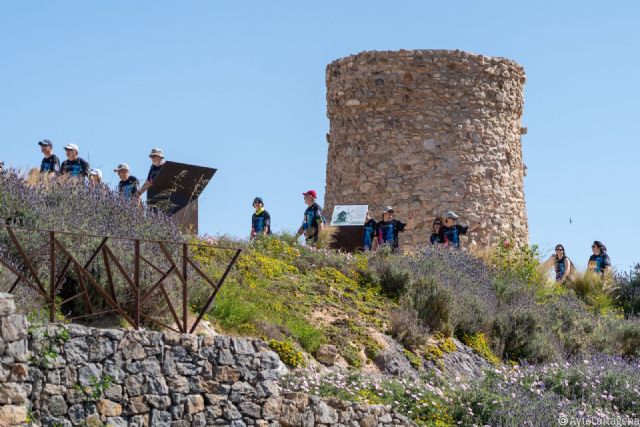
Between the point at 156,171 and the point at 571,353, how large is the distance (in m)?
6.51

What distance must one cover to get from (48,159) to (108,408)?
23.9 ft

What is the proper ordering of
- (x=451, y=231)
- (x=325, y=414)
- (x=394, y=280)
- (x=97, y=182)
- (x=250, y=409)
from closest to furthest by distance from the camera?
1. (x=250, y=409)
2. (x=325, y=414)
3. (x=97, y=182)
4. (x=394, y=280)
5. (x=451, y=231)

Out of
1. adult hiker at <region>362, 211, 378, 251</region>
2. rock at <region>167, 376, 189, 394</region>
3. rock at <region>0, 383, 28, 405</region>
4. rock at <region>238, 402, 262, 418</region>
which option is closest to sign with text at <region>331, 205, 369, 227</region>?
adult hiker at <region>362, 211, 378, 251</region>

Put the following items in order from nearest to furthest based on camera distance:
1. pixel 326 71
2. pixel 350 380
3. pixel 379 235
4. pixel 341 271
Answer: pixel 350 380
pixel 341 271
pixel 379 235
pixel 326 71

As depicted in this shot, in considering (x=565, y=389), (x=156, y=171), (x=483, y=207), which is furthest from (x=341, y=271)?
(x=483, y=207)

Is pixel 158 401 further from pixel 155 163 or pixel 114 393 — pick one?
pixel 155 163

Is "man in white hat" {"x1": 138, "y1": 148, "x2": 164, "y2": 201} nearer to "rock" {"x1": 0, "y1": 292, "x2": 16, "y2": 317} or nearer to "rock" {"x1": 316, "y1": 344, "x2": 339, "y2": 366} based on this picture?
"rock" {"x1": 316, "y1": 344, "x2": 339, "y2": 366}

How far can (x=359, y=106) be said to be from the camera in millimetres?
23891

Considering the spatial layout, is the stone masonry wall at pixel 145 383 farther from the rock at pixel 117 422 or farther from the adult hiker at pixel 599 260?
the adult hiker at pixel 599 260

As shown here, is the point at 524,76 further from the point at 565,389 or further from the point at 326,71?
the point at 565,389

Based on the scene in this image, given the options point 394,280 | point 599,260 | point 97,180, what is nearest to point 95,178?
point 97,180

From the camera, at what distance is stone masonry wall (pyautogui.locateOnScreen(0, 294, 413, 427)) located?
988 centimetres

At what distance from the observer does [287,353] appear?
13.2 metres

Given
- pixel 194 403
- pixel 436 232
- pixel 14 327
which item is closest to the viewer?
pixel 14 327
